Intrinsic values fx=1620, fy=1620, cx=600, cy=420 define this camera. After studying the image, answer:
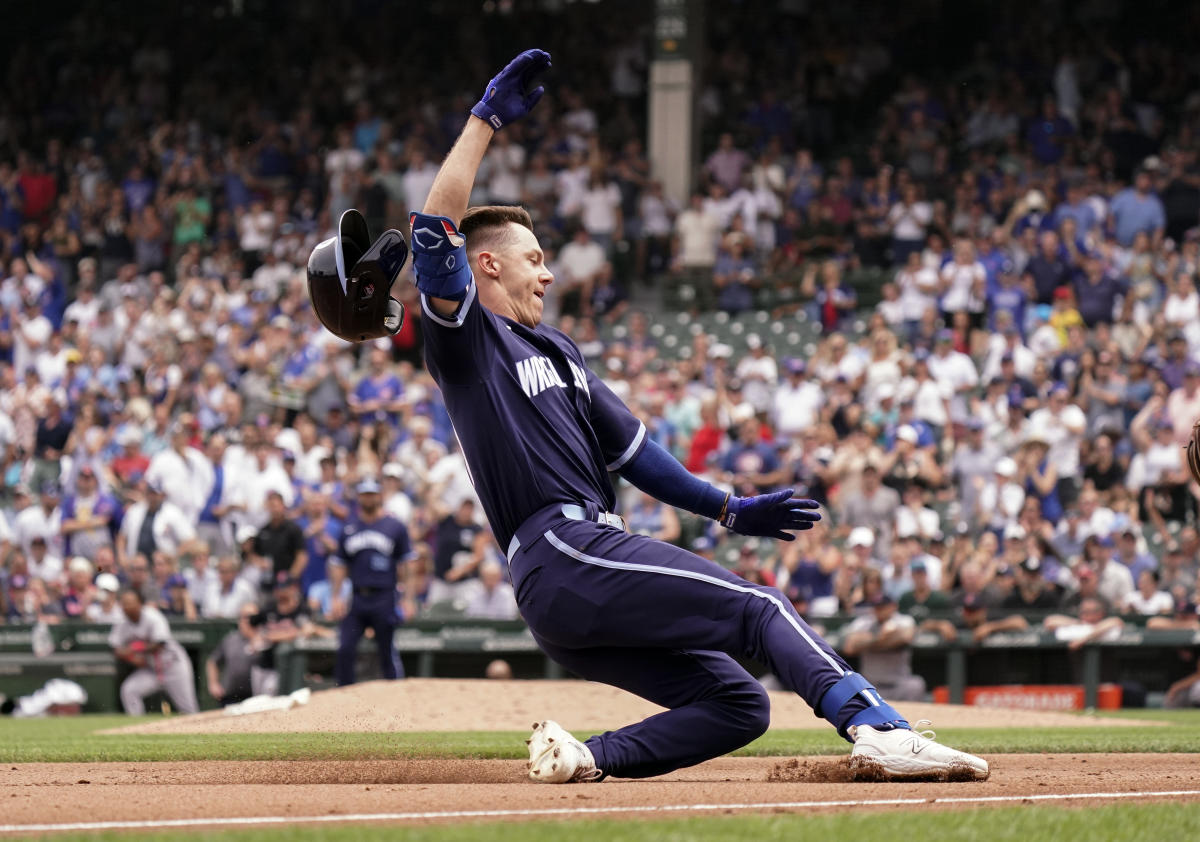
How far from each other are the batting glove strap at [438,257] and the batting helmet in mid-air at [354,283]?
460 mm

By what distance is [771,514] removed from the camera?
206 inches

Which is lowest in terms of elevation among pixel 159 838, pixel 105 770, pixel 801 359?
pixel 105 770

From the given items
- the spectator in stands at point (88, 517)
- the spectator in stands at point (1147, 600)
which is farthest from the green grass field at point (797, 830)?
the spectator in stands at point (88, 517)

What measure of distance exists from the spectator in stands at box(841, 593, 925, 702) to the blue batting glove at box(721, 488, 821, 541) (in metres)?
7.97

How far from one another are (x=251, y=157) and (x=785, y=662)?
19.3m

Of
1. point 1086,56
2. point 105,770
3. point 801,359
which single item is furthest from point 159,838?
point 1086,56

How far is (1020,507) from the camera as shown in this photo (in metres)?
14.2

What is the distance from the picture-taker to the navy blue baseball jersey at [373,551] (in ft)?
42.9

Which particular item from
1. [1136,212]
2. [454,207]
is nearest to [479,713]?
[454,207]

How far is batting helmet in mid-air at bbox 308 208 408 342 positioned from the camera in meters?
5.15

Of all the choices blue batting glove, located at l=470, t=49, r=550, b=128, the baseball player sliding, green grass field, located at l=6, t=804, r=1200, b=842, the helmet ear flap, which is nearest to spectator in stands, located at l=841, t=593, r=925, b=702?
the baseball player sliding

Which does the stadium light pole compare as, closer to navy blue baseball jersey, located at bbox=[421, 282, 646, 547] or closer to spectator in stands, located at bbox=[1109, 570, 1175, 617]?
spectator in stands, located at bbox=[1109, 570, 1175, 617]

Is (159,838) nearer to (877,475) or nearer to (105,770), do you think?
(105,770)

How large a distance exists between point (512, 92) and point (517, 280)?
634 mm
